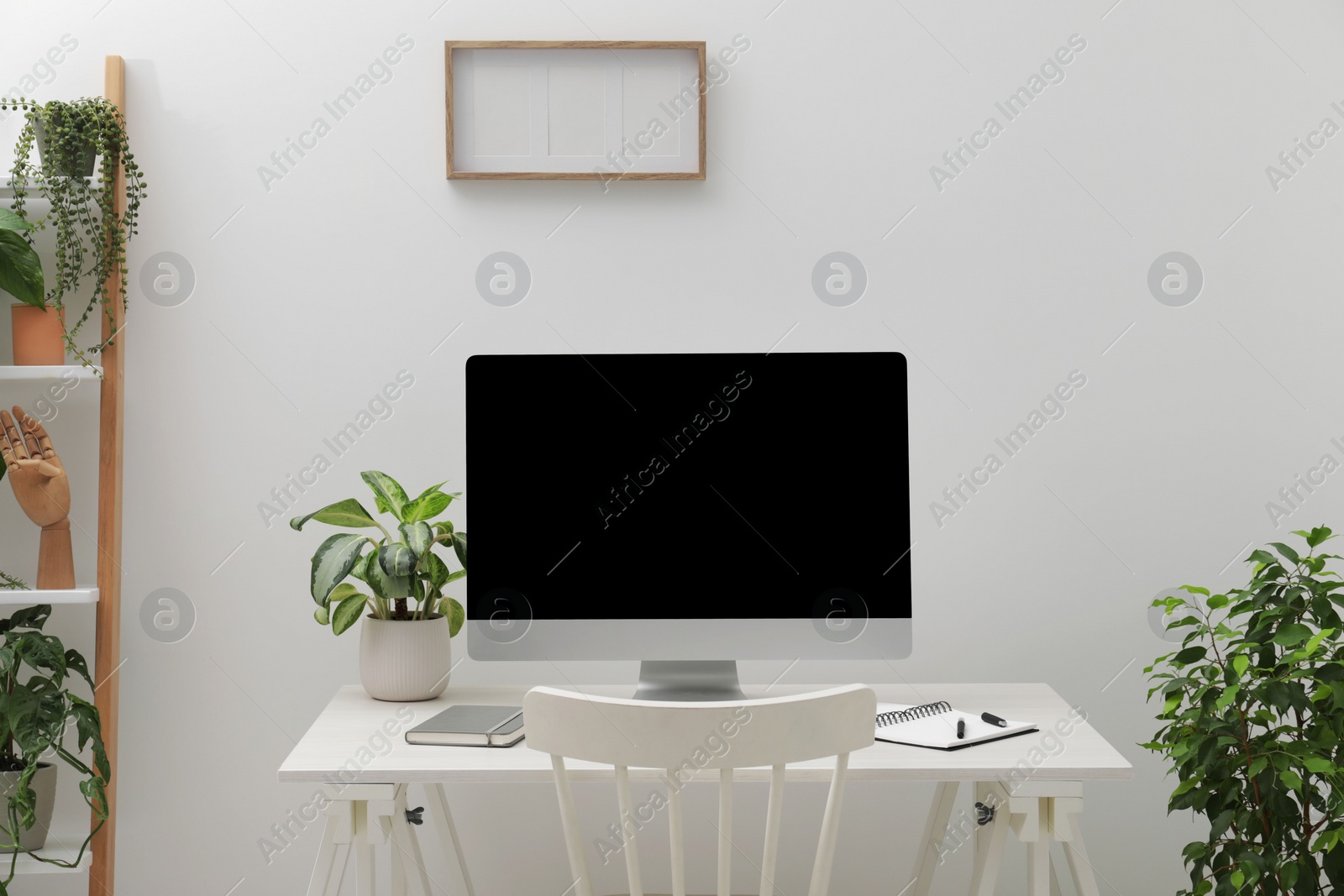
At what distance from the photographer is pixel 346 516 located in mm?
1917

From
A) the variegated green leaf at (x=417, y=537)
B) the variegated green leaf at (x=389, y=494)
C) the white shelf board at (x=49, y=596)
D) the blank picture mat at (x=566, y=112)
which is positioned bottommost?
the white shelf board at (x=49, y=596)

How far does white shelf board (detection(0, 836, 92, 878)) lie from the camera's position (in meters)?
1.95

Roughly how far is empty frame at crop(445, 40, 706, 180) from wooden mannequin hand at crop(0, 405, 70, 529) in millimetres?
956

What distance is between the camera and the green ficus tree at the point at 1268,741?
66.5 inches

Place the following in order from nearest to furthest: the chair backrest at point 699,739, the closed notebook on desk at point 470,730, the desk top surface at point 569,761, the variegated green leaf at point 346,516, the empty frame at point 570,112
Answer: the chair backrest at point 699,739
the desk top surface at point 569,761
the closed notebook on desk at point 470,730
the variegated green leaf at point 346,516
the empty frame at point 570,112

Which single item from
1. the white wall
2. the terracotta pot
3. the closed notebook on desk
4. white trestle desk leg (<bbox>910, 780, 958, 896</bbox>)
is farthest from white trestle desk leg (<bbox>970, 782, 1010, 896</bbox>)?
the terracotta pot

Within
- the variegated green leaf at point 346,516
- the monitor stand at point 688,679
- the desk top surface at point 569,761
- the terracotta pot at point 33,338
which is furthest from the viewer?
the terracotta pot at point 33,338

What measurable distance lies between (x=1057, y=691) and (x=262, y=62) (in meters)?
2.12

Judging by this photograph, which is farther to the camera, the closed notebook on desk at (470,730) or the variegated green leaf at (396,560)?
the variegated green leaf at (396,560)

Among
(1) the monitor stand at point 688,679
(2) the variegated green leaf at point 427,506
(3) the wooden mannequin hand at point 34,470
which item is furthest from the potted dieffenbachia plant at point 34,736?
(1) the monitor stand at point 688,679

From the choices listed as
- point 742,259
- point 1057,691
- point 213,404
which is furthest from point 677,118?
point 1057,691

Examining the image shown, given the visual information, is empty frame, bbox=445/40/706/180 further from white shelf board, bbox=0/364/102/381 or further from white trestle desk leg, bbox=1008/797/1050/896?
white trestle desk leg, bbox=1008/797/1050/896

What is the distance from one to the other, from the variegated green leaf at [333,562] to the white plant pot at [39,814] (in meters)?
0.66

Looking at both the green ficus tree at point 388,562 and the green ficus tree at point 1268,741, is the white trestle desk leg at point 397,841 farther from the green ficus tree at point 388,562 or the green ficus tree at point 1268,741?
the green ficus tree at point 1268,741
